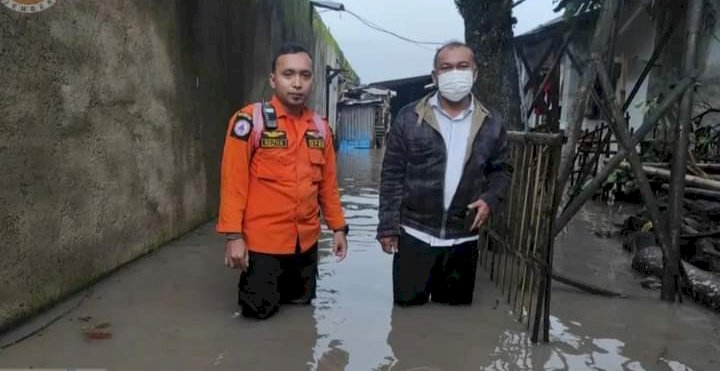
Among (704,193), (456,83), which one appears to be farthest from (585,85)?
(704,193)

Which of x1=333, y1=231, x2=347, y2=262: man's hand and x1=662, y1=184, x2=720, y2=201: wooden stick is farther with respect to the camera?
x1=662, y1=184, x2=720, y2=201: wooden stick

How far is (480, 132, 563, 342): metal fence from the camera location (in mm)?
3107

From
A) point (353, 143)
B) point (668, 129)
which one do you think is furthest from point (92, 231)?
point (353, 143)

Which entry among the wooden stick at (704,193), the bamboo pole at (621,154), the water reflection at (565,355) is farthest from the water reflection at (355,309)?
the wooden stick at (704,193)

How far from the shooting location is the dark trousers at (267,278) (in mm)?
3396

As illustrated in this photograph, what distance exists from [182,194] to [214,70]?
4.90 ft

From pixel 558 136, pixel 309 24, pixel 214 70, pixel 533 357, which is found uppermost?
pixel 309 24

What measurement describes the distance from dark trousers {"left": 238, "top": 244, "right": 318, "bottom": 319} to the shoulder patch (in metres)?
0.68

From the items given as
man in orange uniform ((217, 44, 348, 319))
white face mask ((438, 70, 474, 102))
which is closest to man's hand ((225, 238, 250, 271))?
man in orange uniform ((217, 44, 348, 319))

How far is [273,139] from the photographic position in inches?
131

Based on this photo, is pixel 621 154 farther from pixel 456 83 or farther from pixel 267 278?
pixel 267 278

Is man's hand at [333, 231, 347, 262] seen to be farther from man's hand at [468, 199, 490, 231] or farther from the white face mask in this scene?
the white face mask

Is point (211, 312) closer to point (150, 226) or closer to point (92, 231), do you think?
point (92, 231)

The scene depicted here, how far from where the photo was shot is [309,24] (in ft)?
44.5
